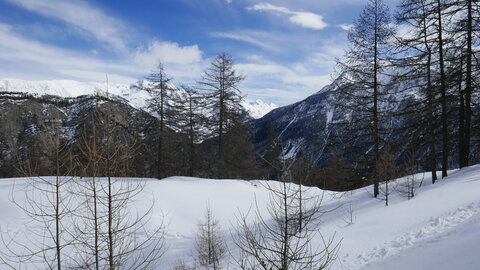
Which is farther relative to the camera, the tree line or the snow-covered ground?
the tree line

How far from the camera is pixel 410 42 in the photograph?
12.7 metres

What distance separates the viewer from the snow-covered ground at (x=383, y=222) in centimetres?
632

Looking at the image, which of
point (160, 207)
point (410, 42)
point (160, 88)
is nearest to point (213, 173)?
point (160, 88)

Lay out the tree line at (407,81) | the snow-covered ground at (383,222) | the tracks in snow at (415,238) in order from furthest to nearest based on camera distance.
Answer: the tree line at (407,81) → the tracks in snow at (415,238) → the snow-covered ground at (383,222)

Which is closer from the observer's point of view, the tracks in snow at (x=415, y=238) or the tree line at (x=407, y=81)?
the tracks in snow at (x=415, y=238)

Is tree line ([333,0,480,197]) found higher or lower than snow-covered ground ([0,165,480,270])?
higher

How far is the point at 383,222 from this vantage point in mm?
9375

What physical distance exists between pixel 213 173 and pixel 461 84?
775 inches

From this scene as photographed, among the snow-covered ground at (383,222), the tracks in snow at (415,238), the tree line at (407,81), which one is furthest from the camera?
the tree line at (407,81)

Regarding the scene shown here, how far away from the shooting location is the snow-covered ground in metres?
6.32

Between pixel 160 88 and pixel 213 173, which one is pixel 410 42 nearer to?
pixel 160 88

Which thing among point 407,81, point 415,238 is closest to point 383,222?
point 415,238

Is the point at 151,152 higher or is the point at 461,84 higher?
the point at 461,84

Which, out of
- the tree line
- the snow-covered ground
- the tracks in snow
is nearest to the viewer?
the snow-covered ground
